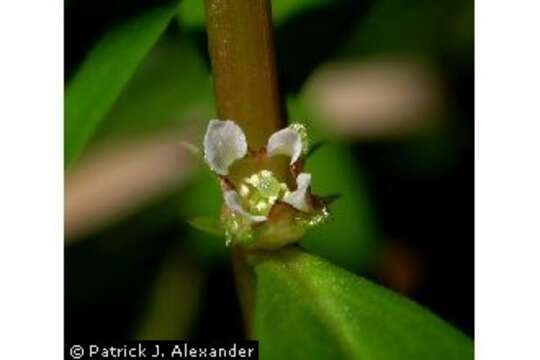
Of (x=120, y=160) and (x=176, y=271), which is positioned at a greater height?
(x=120, y=160)

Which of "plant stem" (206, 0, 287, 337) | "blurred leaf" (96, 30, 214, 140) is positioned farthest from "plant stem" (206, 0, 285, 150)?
"blurred leaf" (96, 30, 214, 140)

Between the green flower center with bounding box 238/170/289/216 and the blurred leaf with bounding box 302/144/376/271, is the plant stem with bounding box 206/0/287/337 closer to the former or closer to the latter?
the green flower center with bounding box 238/170/289/216

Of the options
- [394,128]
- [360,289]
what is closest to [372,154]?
[394,128]

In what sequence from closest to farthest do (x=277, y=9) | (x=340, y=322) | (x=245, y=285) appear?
(x=340, y=322) → (x=245, y=285) → (x=277, y=9)

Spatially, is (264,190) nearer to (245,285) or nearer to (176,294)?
(245,285)

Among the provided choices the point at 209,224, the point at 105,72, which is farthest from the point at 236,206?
the point at 105,72

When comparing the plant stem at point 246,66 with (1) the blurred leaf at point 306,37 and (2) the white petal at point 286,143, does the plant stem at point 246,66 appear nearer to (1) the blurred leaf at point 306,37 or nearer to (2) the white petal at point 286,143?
(2) the white petal at point 286,143

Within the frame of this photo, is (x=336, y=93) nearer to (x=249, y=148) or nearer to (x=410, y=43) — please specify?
(x=410, y=43)
